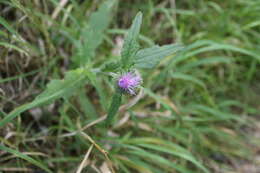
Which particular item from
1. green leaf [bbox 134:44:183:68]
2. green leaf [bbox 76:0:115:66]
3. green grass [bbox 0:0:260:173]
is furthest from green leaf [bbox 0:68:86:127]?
green leaf [bbox 134:44:183:68]

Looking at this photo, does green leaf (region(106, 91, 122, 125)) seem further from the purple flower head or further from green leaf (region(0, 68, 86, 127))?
green leaf (region(0, 68, 86, 127))

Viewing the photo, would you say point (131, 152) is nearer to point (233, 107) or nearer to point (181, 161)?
point (181, 161)

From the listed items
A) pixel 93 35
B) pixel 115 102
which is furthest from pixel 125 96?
pixel 115 102

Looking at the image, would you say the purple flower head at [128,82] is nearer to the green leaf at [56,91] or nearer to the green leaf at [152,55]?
the green leaf at [152,55]

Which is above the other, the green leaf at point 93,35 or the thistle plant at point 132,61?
the green leaf at point 93,35

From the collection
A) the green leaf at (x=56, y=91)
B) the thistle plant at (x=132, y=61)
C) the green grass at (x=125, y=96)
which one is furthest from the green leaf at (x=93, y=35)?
the thistle plant at (x=132, y=61)

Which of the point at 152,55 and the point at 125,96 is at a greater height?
the point at 152,55

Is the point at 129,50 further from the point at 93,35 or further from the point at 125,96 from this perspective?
the point at 125,96
